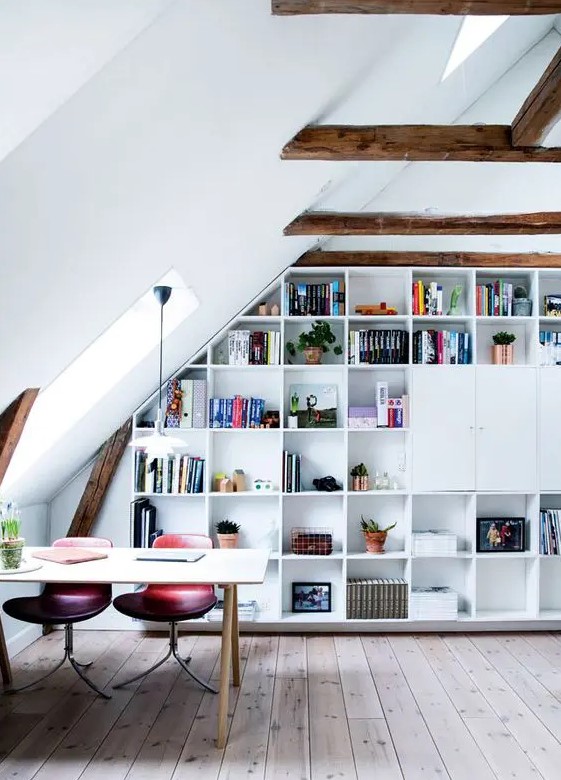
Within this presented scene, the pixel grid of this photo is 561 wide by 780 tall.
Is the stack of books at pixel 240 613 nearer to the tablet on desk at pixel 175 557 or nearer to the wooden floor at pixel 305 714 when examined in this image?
the wooden floor at pixel 305 714

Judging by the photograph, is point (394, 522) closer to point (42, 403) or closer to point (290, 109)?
point (42, 403)

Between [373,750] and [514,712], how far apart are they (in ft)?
2.96

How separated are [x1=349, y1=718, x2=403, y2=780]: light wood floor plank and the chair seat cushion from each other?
99cm

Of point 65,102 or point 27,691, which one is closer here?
point 65,102

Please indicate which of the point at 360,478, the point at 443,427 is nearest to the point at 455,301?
the point at 443,427

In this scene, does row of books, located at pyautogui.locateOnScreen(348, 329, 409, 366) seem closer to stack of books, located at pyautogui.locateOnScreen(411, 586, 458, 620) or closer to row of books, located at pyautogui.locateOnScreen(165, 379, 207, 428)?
row of books, located at pyautogui.locateOnScreen(165, 379, 207, 428)

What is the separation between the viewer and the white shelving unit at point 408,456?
4.89 m

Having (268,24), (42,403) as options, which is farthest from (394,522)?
(268,24)

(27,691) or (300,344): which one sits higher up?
(300,344)

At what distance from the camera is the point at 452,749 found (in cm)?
308

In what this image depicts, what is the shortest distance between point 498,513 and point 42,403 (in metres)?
3.36

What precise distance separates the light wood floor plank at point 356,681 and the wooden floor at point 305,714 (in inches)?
0.4

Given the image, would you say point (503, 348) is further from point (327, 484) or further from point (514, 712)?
point (514, 712)

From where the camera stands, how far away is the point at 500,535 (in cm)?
498
